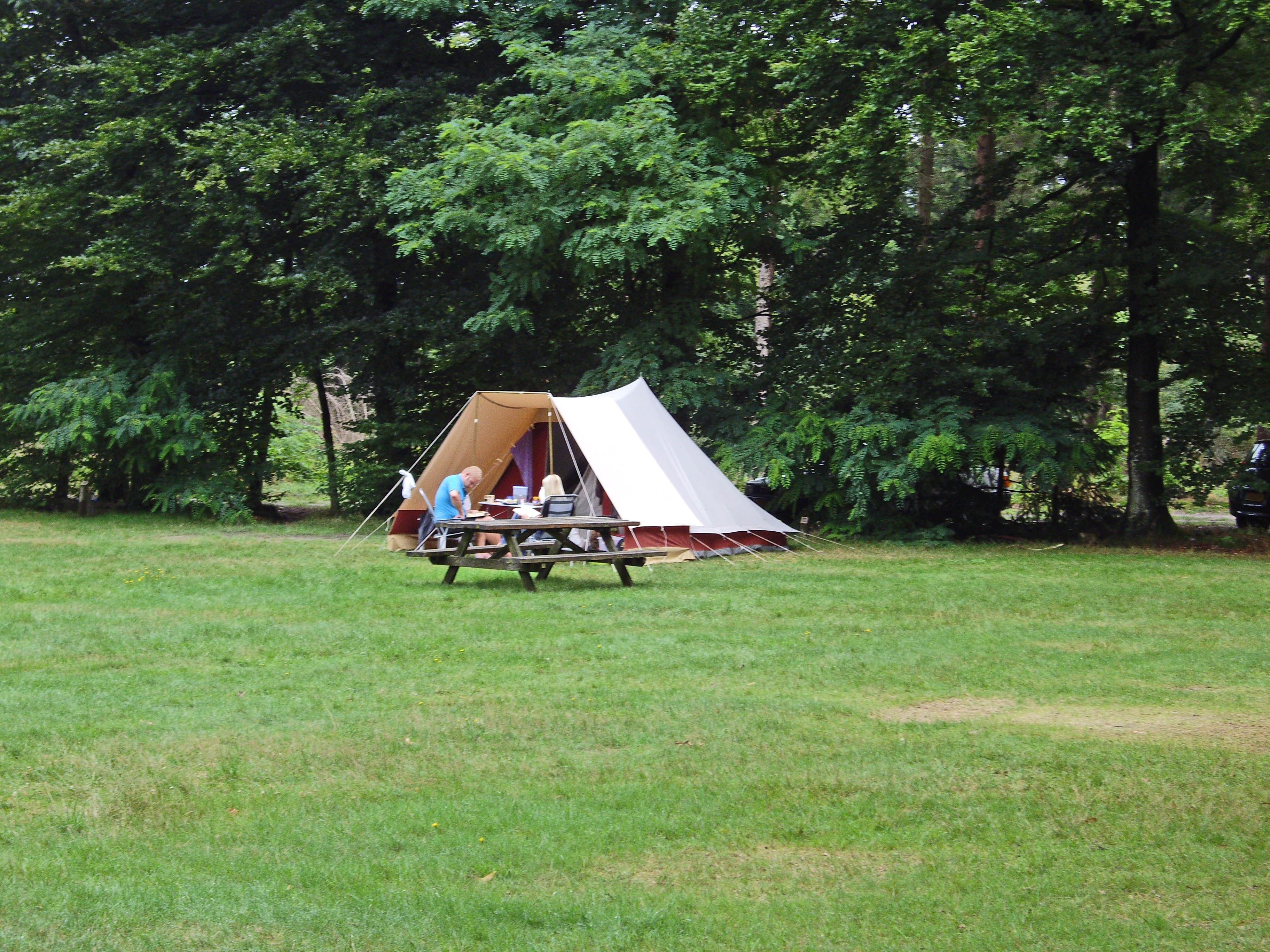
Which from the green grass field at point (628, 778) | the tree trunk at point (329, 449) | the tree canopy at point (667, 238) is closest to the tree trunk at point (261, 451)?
the tree canopy at point (667, 238)

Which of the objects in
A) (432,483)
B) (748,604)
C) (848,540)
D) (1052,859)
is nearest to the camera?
(1052,859)

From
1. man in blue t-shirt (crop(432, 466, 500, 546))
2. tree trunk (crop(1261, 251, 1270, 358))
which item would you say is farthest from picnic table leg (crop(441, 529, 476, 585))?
tree trunk (crop(1261, 251, 1270, 358))

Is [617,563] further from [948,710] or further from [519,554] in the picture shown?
[948,710]

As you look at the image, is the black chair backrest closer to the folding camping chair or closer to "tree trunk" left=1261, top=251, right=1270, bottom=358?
the folding camping chair

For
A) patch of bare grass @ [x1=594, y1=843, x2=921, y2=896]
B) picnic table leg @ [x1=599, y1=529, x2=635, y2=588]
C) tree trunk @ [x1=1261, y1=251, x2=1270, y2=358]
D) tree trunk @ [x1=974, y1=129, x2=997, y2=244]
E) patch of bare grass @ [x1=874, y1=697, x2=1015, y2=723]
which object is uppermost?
tree trunk @ [x1=974, y1=129, x2=997, y2=244]

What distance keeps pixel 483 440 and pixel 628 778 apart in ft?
33.9

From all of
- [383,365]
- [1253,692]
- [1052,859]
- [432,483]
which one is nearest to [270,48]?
[383,365]

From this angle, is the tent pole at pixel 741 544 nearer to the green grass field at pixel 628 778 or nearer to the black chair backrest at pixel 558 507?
the black chair backrest at pixel 558 507

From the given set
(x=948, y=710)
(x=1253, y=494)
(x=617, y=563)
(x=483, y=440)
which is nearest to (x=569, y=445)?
(x=483, y=440)

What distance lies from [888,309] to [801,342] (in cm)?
138

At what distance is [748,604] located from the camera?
35.0 feet

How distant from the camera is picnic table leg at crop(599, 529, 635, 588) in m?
12.0

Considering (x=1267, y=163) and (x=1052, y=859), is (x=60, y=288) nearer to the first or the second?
(x=1267, y=163)

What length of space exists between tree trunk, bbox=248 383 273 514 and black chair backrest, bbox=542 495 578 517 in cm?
1057
